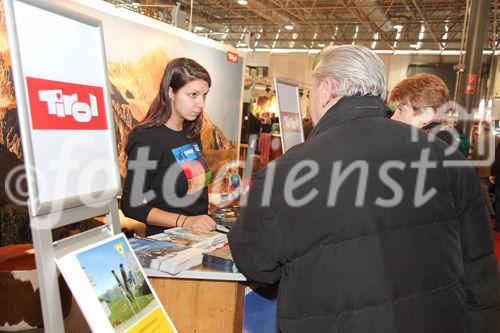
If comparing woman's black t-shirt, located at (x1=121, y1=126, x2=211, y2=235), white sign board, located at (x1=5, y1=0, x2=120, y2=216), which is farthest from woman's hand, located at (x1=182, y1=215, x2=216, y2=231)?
white sign board, located at (x1=5, y1=0, x2=120, y2=216)

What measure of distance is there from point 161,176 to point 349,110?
3.72 ft

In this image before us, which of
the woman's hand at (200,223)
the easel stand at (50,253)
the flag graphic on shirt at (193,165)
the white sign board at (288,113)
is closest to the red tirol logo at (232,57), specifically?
the white sign board at (288,113)

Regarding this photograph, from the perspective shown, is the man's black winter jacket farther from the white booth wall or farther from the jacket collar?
the white booth wall

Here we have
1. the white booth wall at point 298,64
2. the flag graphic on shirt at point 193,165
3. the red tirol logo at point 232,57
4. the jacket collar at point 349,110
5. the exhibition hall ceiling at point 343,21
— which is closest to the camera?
the jacket collar at point 349,110

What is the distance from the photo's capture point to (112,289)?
4.13 feet

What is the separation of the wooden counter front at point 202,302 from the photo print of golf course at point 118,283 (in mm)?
401

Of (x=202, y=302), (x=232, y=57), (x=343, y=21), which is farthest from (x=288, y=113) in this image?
(x=343, y=21)

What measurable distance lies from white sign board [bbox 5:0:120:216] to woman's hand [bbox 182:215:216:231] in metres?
0.67

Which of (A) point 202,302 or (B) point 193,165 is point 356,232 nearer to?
(A) point 202,302

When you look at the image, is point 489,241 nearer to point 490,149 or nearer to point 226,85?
point 226,85

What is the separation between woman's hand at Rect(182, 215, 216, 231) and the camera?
2139 mm

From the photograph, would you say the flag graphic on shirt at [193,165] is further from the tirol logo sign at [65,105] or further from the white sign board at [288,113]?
the tirol logo sign at [65,105]

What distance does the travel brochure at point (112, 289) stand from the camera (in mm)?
1182

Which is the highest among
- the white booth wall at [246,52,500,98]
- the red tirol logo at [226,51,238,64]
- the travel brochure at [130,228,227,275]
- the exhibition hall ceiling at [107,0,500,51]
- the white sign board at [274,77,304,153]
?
the exhibition hall ceiling at [107,0,500,51]
